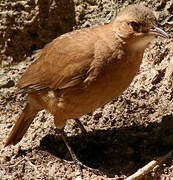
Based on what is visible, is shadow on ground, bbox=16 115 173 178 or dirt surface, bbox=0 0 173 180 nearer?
shadow on ground, bbox=16 115 173 178

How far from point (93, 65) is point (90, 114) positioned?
4.09 ft

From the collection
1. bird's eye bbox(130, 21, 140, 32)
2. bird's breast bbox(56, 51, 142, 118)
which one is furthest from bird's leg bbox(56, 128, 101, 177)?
bird's eye bbox(130, 21, 140, 32)

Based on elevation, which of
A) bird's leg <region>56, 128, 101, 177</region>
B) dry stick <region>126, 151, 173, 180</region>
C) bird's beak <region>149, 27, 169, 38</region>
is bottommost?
bird's leg <region>56, 128, 101, 177</region>

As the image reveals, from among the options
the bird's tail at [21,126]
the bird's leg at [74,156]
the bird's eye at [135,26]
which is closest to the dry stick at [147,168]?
the bird's leg at [74,156]

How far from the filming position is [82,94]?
14.7 ft

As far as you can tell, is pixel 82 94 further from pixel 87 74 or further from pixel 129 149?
pixel 129 149

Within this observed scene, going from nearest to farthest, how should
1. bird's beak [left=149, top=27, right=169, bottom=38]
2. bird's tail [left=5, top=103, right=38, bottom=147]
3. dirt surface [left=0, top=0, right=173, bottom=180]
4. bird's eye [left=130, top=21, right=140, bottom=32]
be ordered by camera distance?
bird's beak [left=149, top=27, right=169, bottom=38] < bird's eye [left=130, top=21, right=140, bottom=32] < dirt surface [left=0, top=0, right=173, bottom=180] < bird's tail [left=5, top=103, right=38, bottom=147]

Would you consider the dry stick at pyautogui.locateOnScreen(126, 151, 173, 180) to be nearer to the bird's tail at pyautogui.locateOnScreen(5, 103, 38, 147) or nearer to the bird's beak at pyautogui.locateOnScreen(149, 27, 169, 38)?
the bird's beak at pyautogui.locateOnScreen(149, 27, 169, 38)

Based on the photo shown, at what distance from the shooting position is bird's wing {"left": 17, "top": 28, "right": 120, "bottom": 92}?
446 centimetres

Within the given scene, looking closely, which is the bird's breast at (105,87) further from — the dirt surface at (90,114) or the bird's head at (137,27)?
the dirt surface at (90,114)

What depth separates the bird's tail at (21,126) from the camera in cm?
536

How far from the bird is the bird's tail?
1.47ft

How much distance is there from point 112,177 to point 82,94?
0.93m

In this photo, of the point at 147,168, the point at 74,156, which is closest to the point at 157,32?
the point at 147,168
